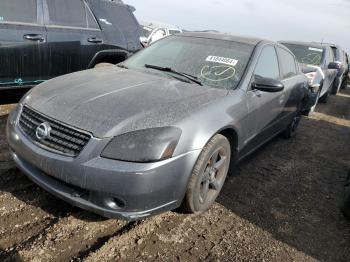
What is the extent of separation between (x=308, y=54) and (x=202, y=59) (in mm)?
6208

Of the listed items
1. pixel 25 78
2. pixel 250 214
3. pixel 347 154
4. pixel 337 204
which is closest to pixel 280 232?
pixel 250 214

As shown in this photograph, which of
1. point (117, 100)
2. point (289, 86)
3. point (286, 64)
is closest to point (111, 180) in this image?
point (117, 100)

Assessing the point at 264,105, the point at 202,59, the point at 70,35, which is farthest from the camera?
the point at 70,35

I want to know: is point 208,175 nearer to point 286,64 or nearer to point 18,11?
point 286,64

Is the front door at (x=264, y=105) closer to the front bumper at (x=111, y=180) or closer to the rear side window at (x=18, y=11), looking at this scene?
the front bumper at (x=111, y=180)

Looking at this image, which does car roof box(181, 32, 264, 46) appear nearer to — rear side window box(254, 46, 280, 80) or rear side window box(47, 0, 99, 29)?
rear side window box(254, 46, 280, 80)

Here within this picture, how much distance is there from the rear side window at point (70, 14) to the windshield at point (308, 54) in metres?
5.35

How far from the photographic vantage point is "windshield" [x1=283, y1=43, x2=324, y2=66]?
30.3 ft

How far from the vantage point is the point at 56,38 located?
5.61 m

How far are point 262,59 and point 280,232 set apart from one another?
198cm

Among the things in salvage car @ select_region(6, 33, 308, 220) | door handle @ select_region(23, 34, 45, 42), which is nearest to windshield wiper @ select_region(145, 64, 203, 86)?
salvage car @ select_region(6, 33, 308, 220)

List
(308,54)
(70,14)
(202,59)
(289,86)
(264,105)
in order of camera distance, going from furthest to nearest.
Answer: (308,54)
(70,14)
(289,86)
(264,105)
(202,59)

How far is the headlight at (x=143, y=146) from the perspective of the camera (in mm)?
2684

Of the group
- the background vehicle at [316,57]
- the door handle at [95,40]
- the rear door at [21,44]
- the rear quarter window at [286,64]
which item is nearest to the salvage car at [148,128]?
the rear quarter window at [286,64]
